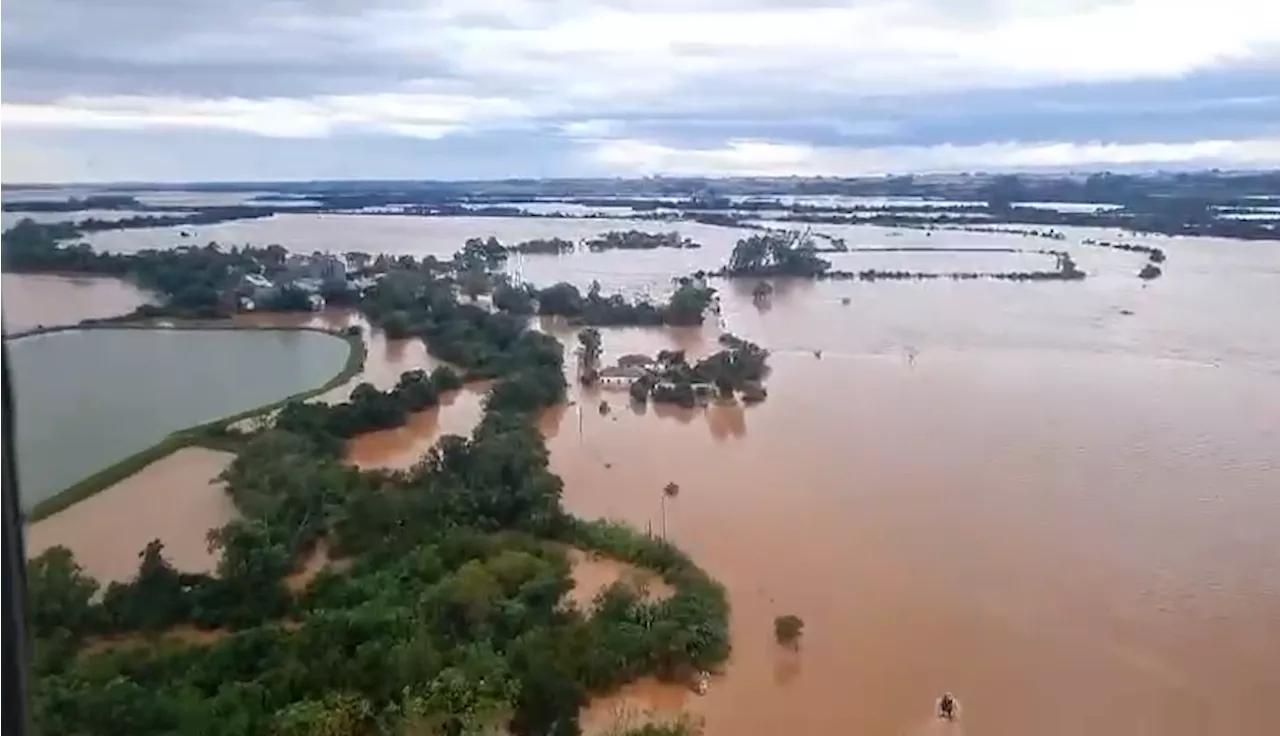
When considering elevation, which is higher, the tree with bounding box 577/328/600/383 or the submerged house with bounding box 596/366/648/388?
the tree with bounding box 577/328/600/383

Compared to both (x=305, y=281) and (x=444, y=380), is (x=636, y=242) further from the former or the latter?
(x=444, y=380)

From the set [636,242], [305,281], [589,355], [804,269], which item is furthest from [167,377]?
[636,242]

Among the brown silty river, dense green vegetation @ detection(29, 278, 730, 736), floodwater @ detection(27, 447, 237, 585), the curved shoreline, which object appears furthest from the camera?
the curved shoreline

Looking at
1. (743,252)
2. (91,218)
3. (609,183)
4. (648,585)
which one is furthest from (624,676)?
(609,183)

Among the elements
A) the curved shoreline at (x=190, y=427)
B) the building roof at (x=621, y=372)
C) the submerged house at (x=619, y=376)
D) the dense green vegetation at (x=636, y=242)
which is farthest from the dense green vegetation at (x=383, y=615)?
the dense green vegetation at (x=636, y=242)

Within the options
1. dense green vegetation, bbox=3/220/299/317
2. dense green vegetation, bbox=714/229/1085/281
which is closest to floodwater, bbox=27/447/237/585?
dense green vegetation, bbox=3/220/299/317

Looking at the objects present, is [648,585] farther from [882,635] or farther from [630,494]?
[630,494]

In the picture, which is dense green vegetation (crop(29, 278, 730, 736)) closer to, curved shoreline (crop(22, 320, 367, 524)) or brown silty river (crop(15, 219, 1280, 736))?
brown silty river (crop(15, 219, 1280, 736))
